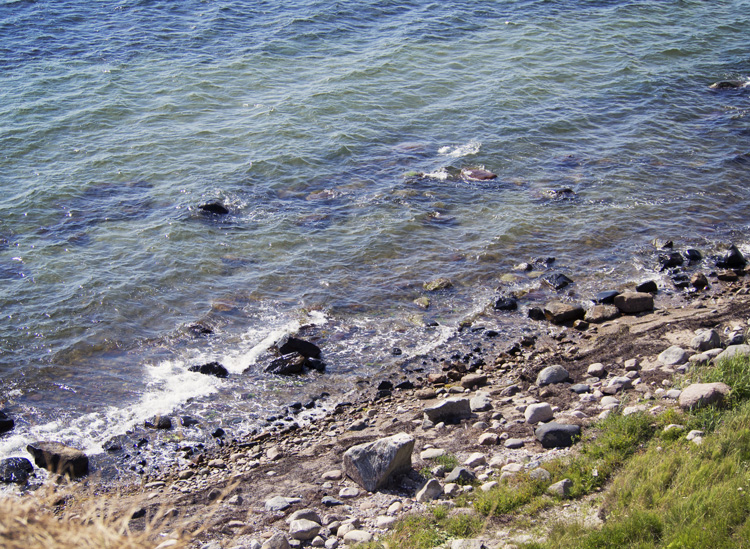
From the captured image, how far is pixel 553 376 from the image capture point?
1174cm

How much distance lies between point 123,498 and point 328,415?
148 inches

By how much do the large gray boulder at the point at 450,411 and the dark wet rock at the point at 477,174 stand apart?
38.0ft

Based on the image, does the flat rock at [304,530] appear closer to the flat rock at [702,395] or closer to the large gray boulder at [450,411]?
the large gray boulder at [450,411]

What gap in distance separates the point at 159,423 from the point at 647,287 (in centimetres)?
1122

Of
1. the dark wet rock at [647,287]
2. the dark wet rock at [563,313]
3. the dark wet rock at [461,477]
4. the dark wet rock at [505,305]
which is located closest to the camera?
the dark wet rock at [461,477]

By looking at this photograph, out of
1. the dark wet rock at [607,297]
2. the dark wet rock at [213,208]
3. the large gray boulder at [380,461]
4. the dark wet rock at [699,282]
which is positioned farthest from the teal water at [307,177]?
the large gray boulder at [380,461]

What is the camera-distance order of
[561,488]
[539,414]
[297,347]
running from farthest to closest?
[297,347] < [539,414] < [561,488]

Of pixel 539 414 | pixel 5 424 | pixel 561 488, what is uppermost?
pixel 561 488

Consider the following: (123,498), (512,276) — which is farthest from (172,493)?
(512,276)

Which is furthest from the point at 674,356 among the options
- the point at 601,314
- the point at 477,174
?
the point at 477,174

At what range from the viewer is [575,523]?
7.05 meters

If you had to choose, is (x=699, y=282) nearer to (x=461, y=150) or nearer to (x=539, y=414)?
(x=539, y=414)

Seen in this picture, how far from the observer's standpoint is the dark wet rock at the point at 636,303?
14373 millimetres

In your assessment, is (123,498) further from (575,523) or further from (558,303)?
(558,303)
